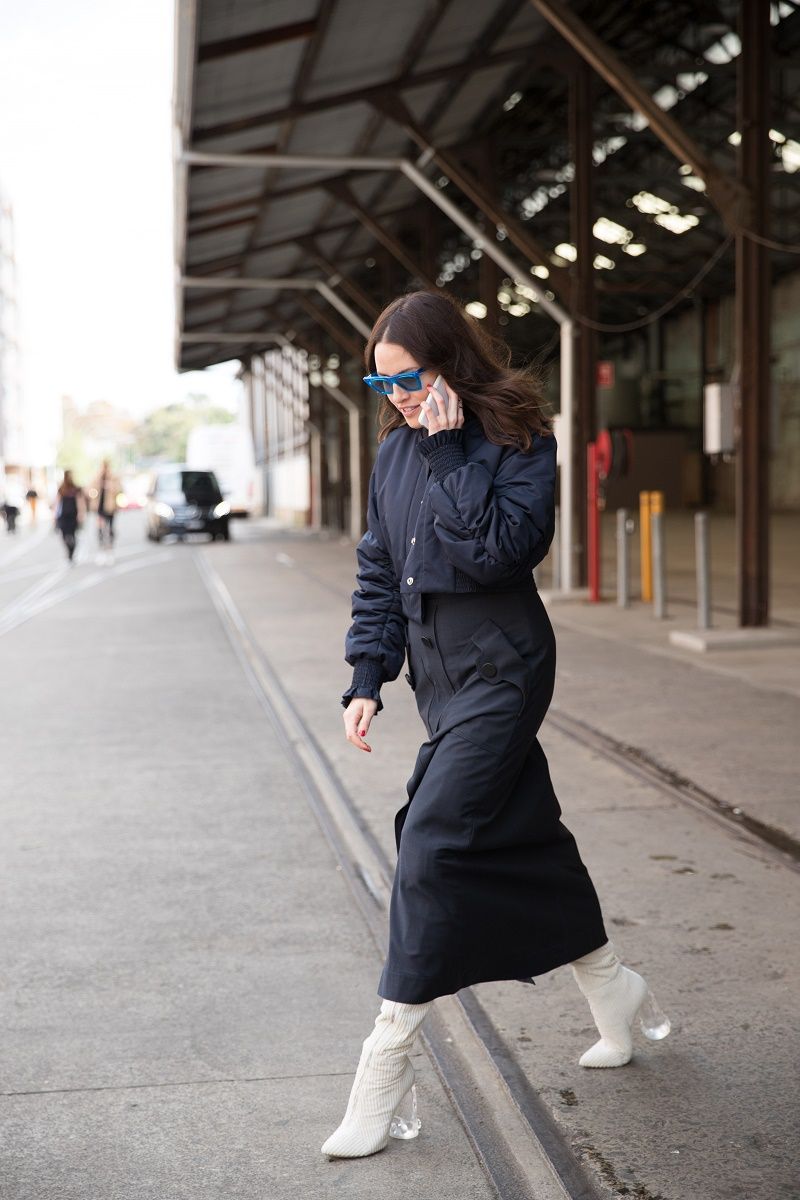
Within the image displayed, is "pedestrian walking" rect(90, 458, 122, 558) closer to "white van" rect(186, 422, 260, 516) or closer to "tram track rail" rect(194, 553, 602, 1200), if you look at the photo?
"tram track rail" rect(194, 553, 602, 1200)

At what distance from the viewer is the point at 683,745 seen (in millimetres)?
8039

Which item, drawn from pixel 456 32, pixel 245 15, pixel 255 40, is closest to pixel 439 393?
pixel 245 15

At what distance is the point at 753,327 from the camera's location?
12852mm

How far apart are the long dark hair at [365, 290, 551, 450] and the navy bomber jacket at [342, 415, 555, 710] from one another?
0.04 m

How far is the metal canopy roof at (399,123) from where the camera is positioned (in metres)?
15.1

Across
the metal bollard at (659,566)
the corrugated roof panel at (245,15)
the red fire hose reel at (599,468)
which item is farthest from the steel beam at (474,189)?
the metal bollard at (659,566)

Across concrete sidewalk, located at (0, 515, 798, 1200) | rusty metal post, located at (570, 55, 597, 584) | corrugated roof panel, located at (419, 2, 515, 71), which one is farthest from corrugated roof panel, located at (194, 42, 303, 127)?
concrete sidewalk, located at (0, 515, 798, 1200)

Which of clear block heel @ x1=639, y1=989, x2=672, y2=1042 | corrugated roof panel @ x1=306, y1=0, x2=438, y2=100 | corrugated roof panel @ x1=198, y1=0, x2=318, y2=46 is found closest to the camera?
clear block heel @ x1=639, y1=989, x2=672, y2=1042

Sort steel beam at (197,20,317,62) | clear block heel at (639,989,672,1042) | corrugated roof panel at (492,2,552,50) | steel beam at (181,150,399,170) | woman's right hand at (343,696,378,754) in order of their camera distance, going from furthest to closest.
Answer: steel beam at (181,150,399,170) → corrugated roof panel at (492,2,552,50) → steel beam at (197,20,317,62) → clear block heel at (639,989,672,1042) → woman's right hand at (343,696,378,754)

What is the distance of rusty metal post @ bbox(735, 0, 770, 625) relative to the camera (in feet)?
41.4

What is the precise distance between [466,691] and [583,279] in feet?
48.6

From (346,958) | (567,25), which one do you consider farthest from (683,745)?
(567,25)

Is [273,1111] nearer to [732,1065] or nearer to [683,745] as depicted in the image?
[732,1065]

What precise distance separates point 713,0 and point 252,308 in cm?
1786
